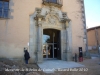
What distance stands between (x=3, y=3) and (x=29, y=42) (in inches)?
189

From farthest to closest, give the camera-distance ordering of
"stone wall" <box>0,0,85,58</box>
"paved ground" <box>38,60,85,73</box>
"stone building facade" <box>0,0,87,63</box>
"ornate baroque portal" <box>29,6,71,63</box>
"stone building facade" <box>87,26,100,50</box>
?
"stone building facade" <box>87,26,100,50</box>, "ornate baroque portal" <box>29,6,71,63</box>, "stone building facade" <box>0,0,87,63</box>, "stone wall" <box>0,0,85,58</box>, "paved ground" <box>38,60,85,73</box>

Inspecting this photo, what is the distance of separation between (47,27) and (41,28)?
0.78m

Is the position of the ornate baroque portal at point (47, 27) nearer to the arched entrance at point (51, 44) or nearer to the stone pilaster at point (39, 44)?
the stone pilaster at point (39, 44)

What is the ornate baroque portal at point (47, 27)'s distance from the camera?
35.7ft

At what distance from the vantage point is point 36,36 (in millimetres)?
11188

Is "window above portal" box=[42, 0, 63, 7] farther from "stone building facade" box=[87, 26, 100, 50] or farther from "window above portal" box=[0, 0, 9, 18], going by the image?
"stone building facade" box=[87, 26, 100, 50]

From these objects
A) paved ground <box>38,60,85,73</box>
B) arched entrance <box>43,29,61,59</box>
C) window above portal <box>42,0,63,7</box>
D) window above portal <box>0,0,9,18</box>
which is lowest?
paved ground <box>38,60,85,73</box>

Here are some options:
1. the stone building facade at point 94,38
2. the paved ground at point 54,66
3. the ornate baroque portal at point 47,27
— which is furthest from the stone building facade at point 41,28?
the stone building facade at point 94,38

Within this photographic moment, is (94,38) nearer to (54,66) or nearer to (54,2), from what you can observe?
Answer: (54,2)

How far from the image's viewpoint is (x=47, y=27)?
11820 millimetres

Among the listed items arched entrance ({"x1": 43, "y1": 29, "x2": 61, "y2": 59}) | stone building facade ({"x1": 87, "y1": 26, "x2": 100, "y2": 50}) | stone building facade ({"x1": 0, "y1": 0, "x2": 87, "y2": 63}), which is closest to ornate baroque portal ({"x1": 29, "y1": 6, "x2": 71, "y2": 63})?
stone building facade ({"x1": 0, "y1": 0, "x2": 87, "y2": 63})

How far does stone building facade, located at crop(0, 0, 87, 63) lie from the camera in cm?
1038

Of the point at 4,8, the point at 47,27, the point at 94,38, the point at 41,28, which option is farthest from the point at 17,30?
the point at 94,38

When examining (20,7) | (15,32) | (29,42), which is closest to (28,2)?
(20,7)
